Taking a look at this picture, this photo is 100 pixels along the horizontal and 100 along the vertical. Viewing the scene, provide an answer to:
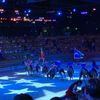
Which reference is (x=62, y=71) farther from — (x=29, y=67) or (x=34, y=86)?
(x=34, y=86)

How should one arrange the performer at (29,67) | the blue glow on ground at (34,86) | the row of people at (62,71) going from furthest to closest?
the performer at (29,67) → the row of people at (62,71) → the blue glow on ground at (34,86)

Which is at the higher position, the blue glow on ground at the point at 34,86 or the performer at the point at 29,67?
the performer at the point at 29,67

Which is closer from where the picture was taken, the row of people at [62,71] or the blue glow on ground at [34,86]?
the blue glow on ground at [34,86]

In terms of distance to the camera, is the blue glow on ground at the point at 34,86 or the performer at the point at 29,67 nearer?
the blue glow on ground at the point at 34,86

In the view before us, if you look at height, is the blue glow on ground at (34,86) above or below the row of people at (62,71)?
below

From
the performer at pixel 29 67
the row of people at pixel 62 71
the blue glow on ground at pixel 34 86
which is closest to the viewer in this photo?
the blue glow on ground at pixel 34 86

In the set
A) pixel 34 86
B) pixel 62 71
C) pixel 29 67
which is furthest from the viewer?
pixel 29 67

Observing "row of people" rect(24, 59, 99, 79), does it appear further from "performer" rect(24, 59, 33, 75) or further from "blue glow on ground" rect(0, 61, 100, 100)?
"blue glow on ground" rect(0, 61, 100, 100)

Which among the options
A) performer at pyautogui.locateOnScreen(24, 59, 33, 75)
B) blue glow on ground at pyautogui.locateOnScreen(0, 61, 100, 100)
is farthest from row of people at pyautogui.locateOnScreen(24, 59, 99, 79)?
blue glow on ground at pyautogui.locateOnScreen(0, 61, 100, 100)

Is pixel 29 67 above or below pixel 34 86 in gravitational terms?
above

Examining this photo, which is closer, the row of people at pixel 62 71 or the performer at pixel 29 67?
the row of people at pixel 62 71

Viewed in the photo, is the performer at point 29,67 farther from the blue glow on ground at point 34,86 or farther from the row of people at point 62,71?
the blue glow on ground at point 34,86

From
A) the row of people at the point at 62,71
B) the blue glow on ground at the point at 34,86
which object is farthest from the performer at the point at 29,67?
the blue glow on ground at the point at 34,86

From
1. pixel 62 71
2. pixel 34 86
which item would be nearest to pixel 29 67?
pixel 62 71
